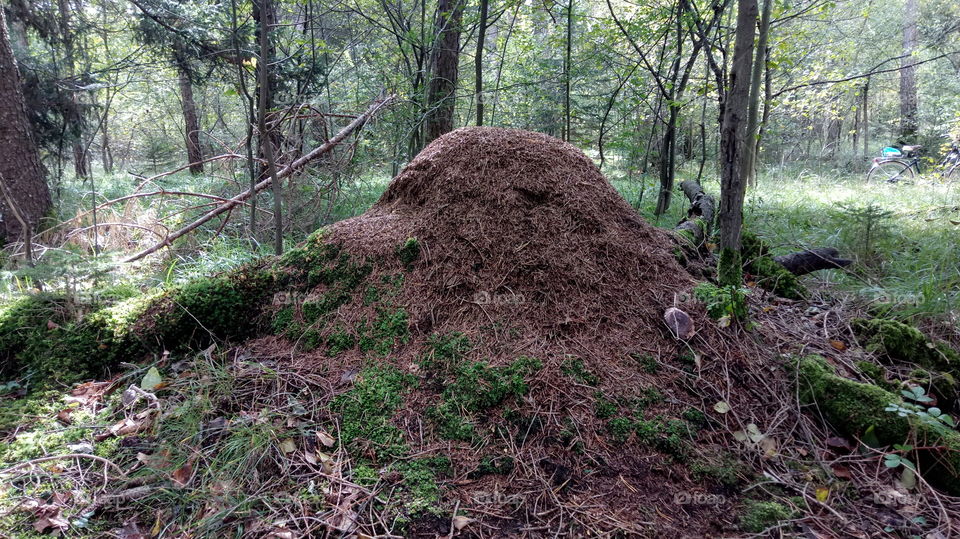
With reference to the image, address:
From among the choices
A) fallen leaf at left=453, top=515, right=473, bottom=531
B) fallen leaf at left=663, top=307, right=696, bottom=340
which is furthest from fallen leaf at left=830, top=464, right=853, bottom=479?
fallen leaf at left=453, top=515, right=473, bottom=531

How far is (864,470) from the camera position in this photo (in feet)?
6.07

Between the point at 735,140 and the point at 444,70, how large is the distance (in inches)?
158

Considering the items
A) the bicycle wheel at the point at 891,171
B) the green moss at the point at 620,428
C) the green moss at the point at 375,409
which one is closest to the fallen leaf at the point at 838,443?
the green moss at the point at 620,428

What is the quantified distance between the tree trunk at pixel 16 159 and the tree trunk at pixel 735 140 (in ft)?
21.5

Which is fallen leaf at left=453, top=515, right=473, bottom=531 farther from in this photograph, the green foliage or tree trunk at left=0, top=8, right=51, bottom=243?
tree trunk at left=0, top=8, right=51, bottom=243

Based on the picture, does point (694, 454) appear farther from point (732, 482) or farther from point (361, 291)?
point (361, 291)

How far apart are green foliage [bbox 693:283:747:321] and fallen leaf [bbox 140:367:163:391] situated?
9.96ft

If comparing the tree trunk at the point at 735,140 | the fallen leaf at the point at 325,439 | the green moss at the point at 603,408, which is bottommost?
the fallen leaf at the point at 325,439

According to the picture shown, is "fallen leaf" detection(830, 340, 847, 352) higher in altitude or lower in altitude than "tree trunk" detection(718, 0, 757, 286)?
lower

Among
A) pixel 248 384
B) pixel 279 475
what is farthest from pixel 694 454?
pixel 248 384

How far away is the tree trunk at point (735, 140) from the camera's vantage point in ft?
7.77

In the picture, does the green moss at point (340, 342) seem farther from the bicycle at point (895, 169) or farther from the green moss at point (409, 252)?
the bicycle at point (895, 169)

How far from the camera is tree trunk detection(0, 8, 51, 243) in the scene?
447 cm

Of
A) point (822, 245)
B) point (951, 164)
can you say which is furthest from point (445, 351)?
point (951, 164)
